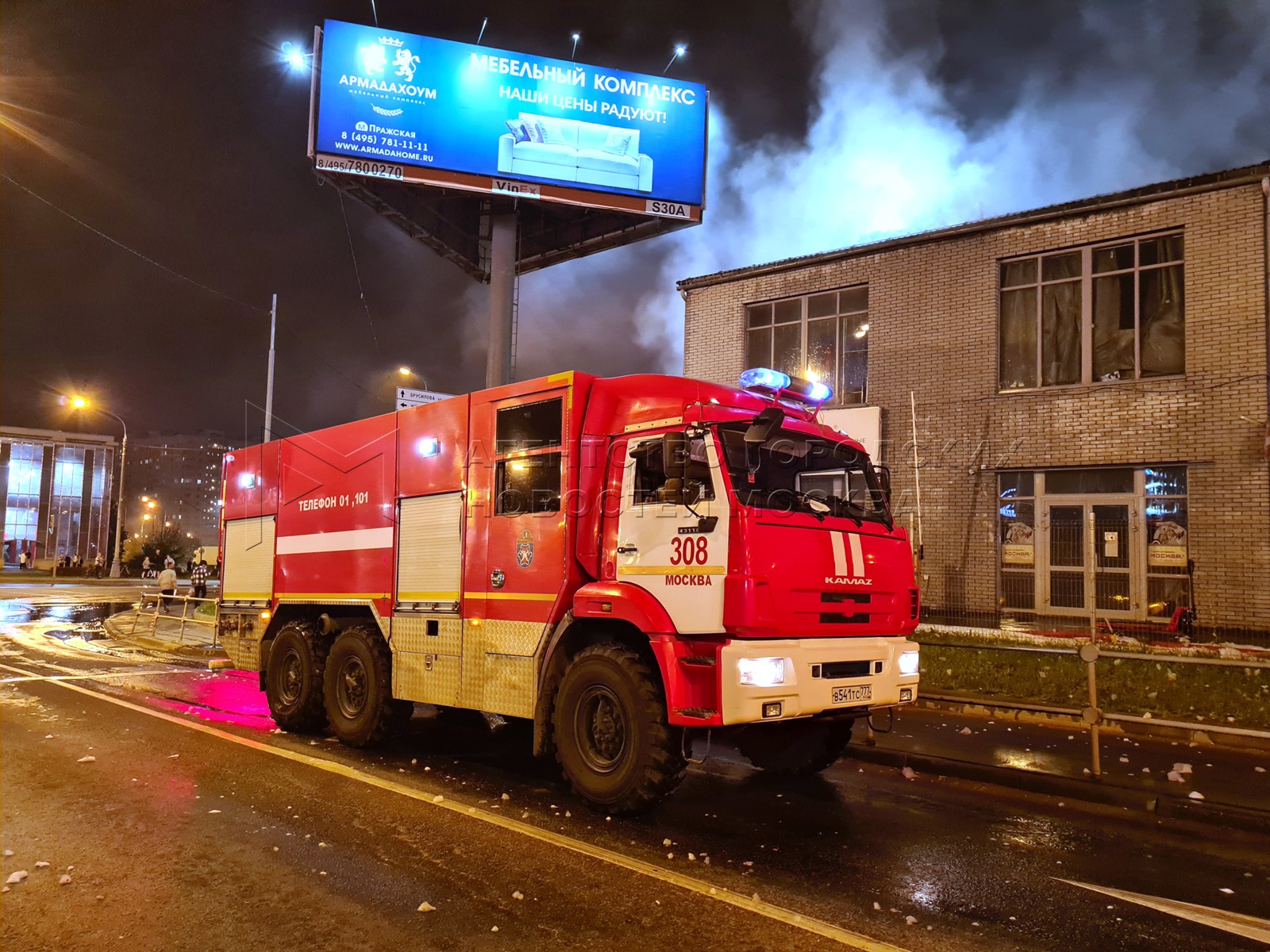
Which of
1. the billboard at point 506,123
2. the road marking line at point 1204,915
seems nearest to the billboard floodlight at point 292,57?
the billboard at point 506,123

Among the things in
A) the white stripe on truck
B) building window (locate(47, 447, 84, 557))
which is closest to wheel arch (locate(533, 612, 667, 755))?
the white stripe on truck

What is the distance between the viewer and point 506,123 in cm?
2205

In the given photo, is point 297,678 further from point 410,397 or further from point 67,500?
point 67,500

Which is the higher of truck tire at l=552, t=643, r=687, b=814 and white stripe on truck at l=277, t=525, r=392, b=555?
white stripe on truck at l=277, t=525, r=392, b=555

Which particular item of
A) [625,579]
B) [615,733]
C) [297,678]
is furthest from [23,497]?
[615,733]

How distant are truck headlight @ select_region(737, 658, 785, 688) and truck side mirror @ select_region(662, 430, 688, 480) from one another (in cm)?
137

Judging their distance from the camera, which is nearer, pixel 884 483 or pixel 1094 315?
pixel 884 483

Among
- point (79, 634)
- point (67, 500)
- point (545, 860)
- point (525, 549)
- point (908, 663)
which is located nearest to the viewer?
point (545, 860)

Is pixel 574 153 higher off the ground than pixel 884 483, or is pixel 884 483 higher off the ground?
pixel 574 153

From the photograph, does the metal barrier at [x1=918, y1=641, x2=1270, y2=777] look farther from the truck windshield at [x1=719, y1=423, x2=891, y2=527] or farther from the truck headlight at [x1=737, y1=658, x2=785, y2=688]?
the truck headlight at [x1=737, y1=658, x2=785, y2=688]

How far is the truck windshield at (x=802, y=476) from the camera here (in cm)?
595

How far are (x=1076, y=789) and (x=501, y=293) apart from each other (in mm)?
20564

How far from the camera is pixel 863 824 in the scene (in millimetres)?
5883

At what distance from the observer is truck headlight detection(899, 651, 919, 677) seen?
6.52 metres
